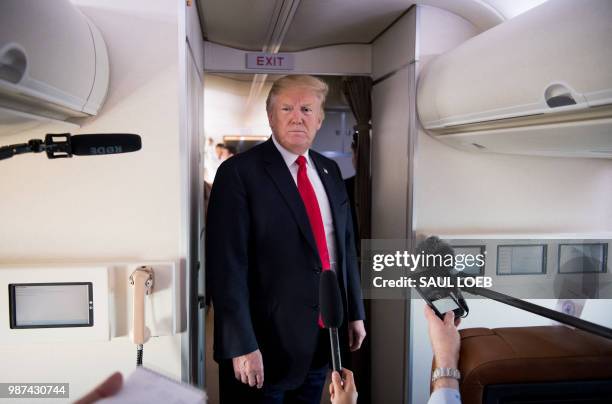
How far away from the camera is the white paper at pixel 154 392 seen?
587 mm

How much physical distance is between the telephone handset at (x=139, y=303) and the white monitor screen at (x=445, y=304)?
88 cm

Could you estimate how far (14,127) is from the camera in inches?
41.2

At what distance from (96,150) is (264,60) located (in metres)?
1.80

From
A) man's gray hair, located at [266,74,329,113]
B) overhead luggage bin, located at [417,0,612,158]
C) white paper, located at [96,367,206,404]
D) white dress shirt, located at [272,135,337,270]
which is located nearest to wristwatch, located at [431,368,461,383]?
white paper, located at [96,367,206,404]

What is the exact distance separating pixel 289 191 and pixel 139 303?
0.70 metres

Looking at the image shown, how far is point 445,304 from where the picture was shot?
1268 millimetres

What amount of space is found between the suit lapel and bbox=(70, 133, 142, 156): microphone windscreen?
0.83 m

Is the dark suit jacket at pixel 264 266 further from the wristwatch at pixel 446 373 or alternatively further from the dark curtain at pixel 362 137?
the dark curtain at pixel 362 137

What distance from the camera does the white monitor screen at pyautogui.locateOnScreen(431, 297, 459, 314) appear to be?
122cm

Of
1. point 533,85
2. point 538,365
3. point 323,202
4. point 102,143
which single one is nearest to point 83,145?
point 102,143

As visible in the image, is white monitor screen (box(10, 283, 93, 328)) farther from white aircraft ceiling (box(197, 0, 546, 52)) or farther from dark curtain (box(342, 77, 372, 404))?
dark curtain (box(342, 77, 372, 404))

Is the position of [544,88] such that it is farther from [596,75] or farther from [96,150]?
[96,150]

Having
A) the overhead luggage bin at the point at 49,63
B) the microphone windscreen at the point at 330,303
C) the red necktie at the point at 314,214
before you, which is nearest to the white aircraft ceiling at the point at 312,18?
the red necktie at the point at 314,214

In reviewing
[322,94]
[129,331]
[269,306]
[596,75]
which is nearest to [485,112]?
[596,75]
